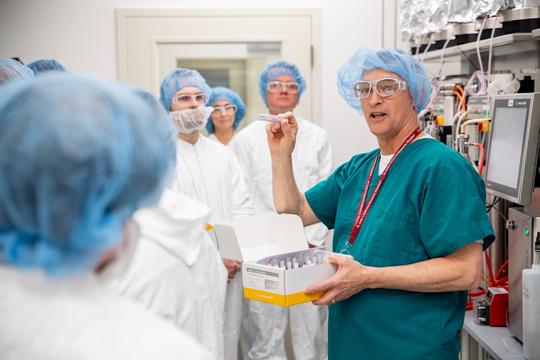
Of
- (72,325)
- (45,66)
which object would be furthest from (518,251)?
(45,66)

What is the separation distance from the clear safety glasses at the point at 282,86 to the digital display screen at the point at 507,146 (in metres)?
1.61

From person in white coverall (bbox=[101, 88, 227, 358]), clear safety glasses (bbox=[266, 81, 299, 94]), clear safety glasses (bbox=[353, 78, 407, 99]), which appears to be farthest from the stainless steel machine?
clear safety glasses (bbox=[266, 81, 299, 94])

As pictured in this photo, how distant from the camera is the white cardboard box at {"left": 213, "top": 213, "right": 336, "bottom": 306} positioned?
5.08ft

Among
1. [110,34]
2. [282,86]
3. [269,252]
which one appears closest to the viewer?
[269,252]

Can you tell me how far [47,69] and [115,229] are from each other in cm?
227

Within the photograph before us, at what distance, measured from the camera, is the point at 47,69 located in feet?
8.99

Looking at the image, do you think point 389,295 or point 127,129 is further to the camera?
point 389,295

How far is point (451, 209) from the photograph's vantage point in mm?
1511

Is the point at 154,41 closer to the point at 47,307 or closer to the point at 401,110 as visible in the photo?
the point at 401,110

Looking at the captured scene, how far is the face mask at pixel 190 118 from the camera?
108 inches

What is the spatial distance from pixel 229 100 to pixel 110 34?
880 mm

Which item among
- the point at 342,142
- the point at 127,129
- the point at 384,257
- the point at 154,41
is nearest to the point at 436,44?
Answer: the point at 342,142

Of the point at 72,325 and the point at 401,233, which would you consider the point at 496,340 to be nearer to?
the point at 401,233

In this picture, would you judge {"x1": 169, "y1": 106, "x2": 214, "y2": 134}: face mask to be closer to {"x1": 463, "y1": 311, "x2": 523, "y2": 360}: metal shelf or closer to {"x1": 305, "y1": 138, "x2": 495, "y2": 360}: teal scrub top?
{"x1": 305, "y1": 138, "x2": 495, "y2": 360}: teal scrub top
